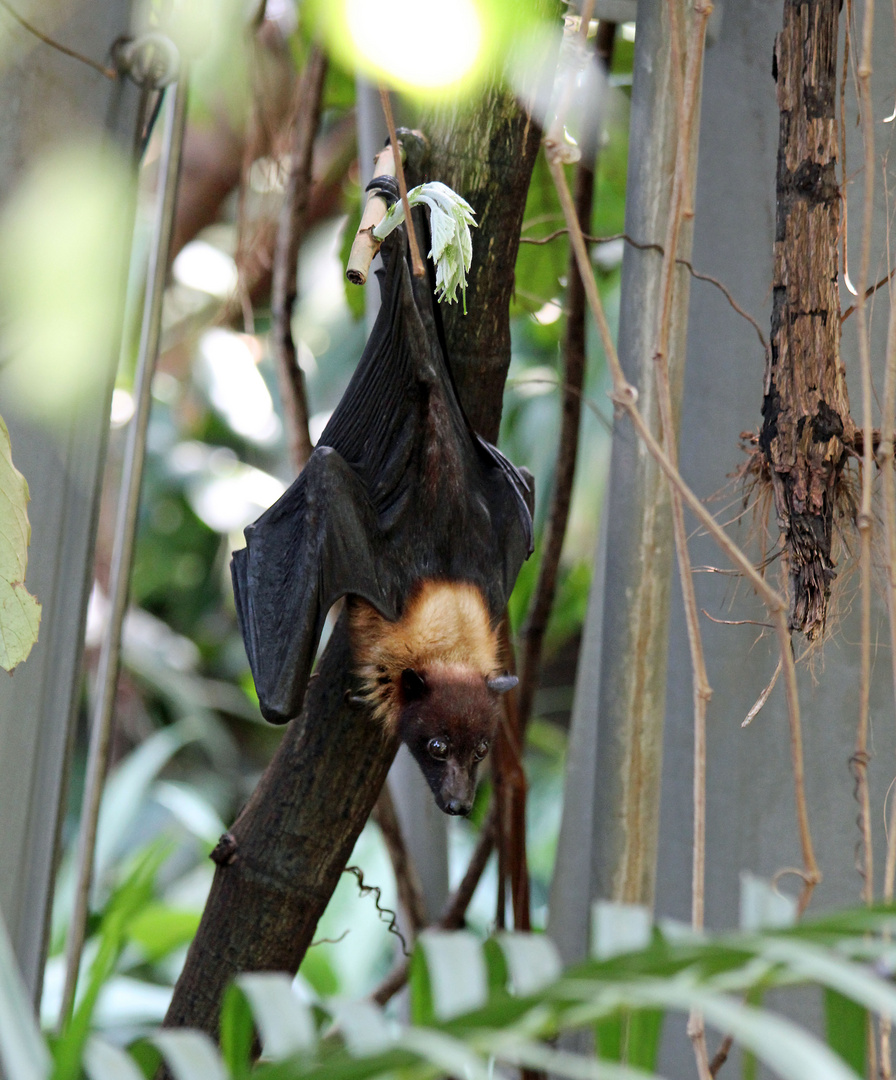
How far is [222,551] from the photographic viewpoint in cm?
543

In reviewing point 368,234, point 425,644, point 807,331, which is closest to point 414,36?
point 368,234

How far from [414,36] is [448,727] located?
0.70 m

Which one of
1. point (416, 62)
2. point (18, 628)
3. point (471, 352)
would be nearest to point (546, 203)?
point (471, 352)

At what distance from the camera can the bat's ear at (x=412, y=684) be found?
3.98 feet

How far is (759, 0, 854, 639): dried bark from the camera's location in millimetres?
1020

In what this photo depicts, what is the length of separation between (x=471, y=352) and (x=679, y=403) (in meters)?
0.26

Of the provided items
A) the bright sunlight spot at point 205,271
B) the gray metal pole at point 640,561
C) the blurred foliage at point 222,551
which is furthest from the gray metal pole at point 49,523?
the bright sunlight spot at point 205,271

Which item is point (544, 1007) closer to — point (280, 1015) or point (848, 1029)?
point (280, 1015)

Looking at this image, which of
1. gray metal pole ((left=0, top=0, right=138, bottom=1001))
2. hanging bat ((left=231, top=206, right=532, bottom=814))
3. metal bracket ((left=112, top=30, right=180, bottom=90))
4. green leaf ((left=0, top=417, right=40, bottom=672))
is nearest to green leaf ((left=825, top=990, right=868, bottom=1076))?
hanging bat ((left=231, top=206, right=532, bottom=814))

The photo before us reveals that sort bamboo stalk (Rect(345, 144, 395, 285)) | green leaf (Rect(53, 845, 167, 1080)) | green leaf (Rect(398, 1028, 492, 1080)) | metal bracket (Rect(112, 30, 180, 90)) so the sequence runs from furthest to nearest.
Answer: metal bracket (Rect(112, 30, 180, 90))
bamboo stalk (Rect(345, 144, 395, 285))
green leaf (Rect(53, 845, 167, 1080))
green leaf (Rect(398, 1028, 492, 1080))

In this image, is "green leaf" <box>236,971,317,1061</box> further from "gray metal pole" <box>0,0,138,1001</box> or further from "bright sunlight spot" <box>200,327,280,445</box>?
"bright sunlight spot" <box>200,327,280,445</box>

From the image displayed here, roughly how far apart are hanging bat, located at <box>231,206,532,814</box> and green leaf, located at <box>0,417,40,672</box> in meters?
0.25

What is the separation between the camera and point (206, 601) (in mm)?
5512

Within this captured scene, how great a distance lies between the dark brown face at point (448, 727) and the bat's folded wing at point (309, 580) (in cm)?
10
